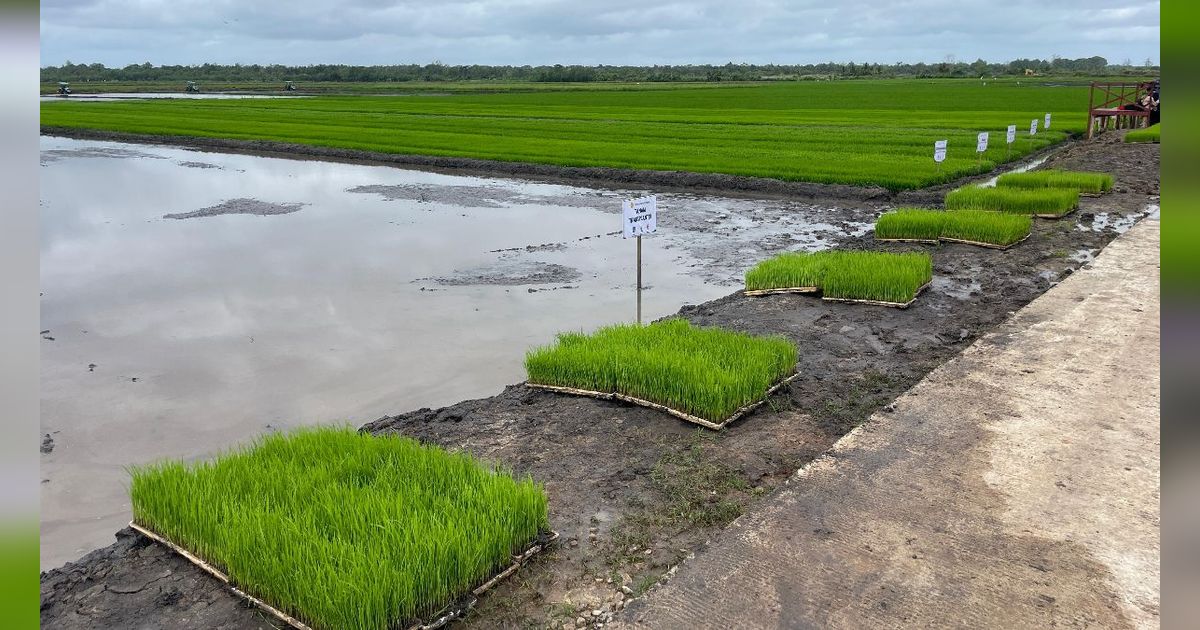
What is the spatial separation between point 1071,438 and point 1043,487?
2.49ft

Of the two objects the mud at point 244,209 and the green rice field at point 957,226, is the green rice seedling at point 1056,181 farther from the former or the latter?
the mud at point 244,209

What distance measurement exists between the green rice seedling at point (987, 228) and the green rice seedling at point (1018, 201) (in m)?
1.64

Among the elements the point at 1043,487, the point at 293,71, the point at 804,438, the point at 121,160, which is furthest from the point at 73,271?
the point at 293,71

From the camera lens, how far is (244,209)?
16.4 m

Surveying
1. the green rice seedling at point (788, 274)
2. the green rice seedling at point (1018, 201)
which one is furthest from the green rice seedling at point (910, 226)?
the green rice seedling at point (788, 274)

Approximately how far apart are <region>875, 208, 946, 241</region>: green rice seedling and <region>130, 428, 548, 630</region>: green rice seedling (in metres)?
9.30

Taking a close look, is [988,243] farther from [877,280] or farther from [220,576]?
[220,576]

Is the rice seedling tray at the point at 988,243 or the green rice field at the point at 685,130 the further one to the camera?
the green rice field at the point at 685,130

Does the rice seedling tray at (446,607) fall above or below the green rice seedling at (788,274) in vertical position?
below

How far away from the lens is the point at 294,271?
1120cm

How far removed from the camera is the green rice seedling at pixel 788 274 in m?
9.24

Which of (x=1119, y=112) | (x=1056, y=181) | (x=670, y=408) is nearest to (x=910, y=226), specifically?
(x=1056, y=181)

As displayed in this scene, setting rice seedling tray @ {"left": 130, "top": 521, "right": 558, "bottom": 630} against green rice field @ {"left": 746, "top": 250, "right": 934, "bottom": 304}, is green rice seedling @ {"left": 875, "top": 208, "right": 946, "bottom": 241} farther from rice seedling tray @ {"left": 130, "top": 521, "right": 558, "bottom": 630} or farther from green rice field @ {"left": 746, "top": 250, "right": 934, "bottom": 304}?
rice seedling tray @ {"left": 130, "top": 521, "right": 558, "bottom": 630}
